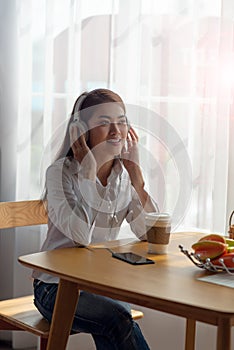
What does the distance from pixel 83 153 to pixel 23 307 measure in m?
0.52

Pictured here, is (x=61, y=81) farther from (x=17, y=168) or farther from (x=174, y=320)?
(x=174, y=320)

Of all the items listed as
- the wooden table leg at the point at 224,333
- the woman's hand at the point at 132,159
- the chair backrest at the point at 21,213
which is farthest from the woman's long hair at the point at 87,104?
the wooden table leg at the point at 224,333

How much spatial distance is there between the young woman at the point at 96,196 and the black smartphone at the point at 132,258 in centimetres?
16

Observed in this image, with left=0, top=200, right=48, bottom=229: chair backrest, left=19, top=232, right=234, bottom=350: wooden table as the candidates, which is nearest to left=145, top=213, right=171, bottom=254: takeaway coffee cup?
left=19, top=232, right=234, bottom=350: wooden table

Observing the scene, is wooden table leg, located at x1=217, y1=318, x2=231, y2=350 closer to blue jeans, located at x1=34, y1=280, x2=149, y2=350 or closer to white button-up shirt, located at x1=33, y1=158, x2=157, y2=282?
blue jeans, located at x1=34, y1=280, x2=149, y2=350

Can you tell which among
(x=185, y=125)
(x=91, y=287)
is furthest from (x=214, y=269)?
(x=185, y=125)

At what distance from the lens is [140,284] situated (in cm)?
161

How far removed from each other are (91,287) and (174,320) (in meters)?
0.97

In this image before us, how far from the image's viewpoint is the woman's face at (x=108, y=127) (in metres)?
2.14

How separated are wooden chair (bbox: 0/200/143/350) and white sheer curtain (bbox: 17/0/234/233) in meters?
0.32

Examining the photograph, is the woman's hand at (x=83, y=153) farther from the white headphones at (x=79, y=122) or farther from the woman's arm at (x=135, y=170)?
Result: the woman's arm at (x=135, y=170)

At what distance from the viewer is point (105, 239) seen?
7.22 ft

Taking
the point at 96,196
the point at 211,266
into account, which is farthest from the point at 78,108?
the point at 211,266

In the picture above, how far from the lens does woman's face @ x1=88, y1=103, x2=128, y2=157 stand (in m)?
2.14
